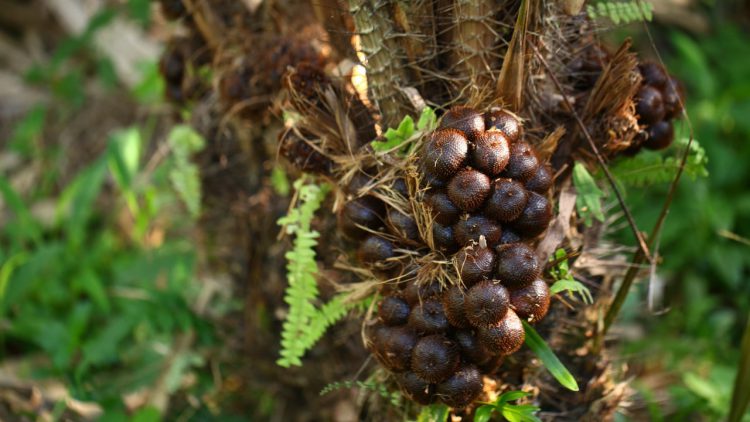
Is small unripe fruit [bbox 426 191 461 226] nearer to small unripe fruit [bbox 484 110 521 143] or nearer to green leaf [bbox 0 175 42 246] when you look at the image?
small unripe fruit [bbox 484 110 521 143]

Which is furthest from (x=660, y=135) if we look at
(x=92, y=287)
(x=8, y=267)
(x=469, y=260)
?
(x=8, y=267)

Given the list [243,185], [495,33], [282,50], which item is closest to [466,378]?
[495,33]

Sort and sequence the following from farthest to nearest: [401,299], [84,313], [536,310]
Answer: [84,313]
[401,299]
[536,310]

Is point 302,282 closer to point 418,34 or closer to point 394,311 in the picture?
point 394,311

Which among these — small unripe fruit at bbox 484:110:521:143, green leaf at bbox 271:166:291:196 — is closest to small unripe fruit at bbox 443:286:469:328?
small unripe fruit at bbox 484:110:521:143

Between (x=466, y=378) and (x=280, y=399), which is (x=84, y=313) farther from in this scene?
(x=466, y=378)

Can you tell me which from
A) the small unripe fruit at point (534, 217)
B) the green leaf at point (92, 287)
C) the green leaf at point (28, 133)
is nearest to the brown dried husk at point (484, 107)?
the small unripe fruit at point (534, 217)
